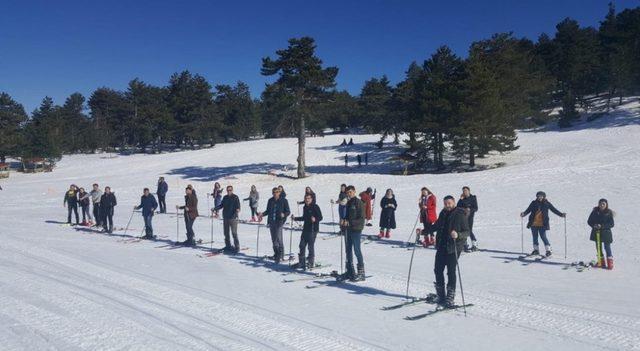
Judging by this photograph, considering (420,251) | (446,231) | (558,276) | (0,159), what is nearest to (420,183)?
(420,251)

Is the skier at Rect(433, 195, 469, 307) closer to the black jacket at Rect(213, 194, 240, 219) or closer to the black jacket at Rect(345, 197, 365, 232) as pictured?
the black jacket at Rect(345, 197, 365, 232)

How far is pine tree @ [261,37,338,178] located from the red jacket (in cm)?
2498

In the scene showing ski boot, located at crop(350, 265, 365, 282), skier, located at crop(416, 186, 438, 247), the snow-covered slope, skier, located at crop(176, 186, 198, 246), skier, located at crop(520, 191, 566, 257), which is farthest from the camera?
skier, located at crop(176, 186, 198, 246)

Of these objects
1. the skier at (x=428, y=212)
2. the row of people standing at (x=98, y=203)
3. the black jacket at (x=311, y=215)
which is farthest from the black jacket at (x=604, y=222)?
the row of people standing at (x=98, y=203)

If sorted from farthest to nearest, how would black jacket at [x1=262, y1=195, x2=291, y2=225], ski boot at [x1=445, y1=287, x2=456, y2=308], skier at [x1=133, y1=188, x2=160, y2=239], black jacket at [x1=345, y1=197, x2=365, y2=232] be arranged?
skier at [x1=133, y1=188, x2=160, y2=239], black jacket at [x1=262, y1=195, x2=291, y2=225], black jacket at [x1=345, y1=197, x2=365, y2=232], ski boot at [x1=445, y1=287, x2=456, y2=308]

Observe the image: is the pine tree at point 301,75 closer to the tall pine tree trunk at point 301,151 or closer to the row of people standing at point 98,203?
the tall pine tree trunk at point 301,151

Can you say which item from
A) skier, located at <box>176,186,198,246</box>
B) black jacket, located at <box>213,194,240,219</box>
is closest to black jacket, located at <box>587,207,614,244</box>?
black jacket, located at <box>213,194,240,219</box>

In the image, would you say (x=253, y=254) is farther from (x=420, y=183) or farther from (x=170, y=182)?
(x=170, y=182)

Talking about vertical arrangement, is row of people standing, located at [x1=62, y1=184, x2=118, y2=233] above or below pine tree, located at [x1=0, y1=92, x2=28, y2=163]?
below

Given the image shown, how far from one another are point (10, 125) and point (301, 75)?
4854cm

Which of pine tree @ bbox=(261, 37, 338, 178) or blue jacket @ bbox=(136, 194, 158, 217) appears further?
pine tree @ bbox=(261, 37, 338, 178)

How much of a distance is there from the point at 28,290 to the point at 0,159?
6699cm

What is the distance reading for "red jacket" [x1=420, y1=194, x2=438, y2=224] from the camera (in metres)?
14.2

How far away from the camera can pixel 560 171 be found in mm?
29156
